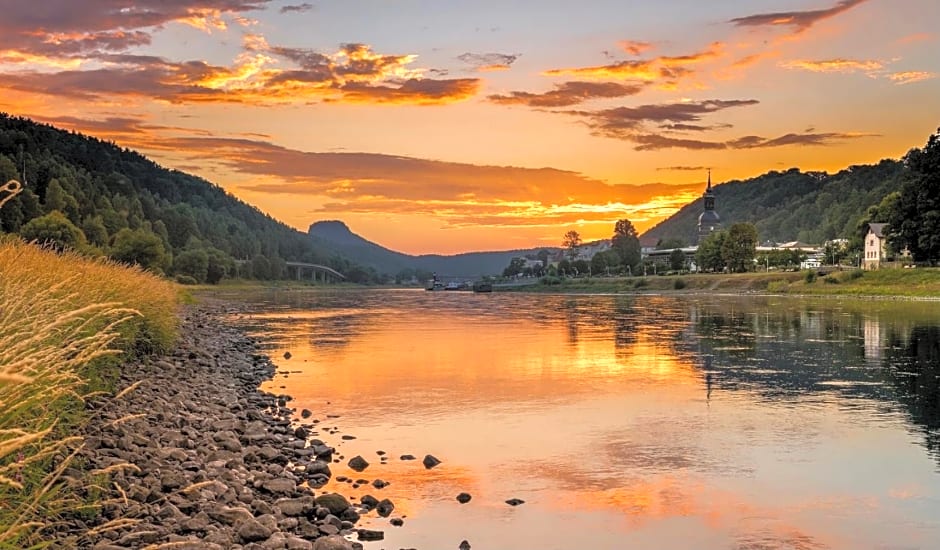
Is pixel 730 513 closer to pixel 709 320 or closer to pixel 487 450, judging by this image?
pixel 487 450

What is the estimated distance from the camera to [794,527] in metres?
13.2

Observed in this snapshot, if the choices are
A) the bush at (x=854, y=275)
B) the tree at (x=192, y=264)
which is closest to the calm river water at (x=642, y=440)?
the bush at (x=854, y=275)

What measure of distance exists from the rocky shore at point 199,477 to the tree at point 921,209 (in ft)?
317

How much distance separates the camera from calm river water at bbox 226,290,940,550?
13.2 meters

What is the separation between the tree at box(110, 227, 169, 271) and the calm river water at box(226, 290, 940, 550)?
72654 mm

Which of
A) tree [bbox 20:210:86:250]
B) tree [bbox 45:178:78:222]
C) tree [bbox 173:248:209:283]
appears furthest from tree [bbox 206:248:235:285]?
tree [bbox 20:210:86:250]

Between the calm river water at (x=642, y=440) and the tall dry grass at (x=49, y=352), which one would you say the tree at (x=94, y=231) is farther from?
the tall dry grass at (x=49, y=352)

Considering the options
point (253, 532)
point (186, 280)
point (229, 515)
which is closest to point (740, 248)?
point (186, 280)

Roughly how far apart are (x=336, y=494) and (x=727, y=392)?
656 inches

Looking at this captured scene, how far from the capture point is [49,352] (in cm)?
740

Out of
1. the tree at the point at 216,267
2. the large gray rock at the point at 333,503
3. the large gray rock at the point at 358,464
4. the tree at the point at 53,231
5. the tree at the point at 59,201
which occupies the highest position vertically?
the tree at the point at 59,201

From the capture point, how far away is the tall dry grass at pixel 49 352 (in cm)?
656

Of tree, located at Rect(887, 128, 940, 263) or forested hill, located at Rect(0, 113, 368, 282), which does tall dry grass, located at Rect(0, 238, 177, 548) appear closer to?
forested hill, located at Rect(0, 113, 368, 282)

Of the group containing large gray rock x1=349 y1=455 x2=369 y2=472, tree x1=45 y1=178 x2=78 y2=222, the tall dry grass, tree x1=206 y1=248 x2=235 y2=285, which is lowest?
large gray rock x1=349 y1=455 x2=369 y2=472
